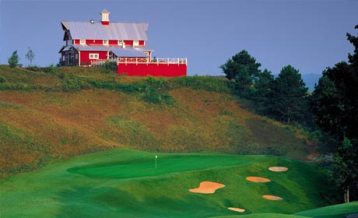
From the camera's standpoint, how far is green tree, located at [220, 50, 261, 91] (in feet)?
321

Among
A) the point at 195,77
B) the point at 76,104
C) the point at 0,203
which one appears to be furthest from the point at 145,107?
the point at 0,203

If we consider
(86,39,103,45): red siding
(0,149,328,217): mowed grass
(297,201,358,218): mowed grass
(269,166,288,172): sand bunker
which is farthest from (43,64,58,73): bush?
(297,201,358,218): mowed grass

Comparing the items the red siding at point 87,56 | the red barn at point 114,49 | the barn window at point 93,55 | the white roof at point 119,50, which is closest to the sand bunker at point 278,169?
the red barn at point 114,49

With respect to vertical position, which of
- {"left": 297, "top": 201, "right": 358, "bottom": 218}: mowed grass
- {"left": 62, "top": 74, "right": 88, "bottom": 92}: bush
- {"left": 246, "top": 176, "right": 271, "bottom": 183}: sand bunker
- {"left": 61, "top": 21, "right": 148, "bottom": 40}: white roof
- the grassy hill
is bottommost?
{"left": 297, "top": 201, "right": 358, "bottom": 218}: mowed grass

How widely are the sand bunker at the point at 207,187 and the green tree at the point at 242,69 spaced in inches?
1646

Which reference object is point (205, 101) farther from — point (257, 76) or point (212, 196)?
point (212, 196)

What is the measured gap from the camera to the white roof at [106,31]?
10706 cm

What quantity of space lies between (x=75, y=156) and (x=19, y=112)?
31.7 feet

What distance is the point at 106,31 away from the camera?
108438mm

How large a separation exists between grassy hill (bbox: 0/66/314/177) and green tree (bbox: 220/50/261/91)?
1.90 m

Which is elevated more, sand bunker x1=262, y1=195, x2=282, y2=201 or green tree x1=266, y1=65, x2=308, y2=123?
green tree x1=266, y1=65, x2=308, y2=123

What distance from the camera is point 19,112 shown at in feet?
237

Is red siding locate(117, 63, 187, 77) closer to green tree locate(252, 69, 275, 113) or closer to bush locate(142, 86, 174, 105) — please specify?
bush locate(142, 86, 174, 105)

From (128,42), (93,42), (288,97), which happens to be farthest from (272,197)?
(128,42)
